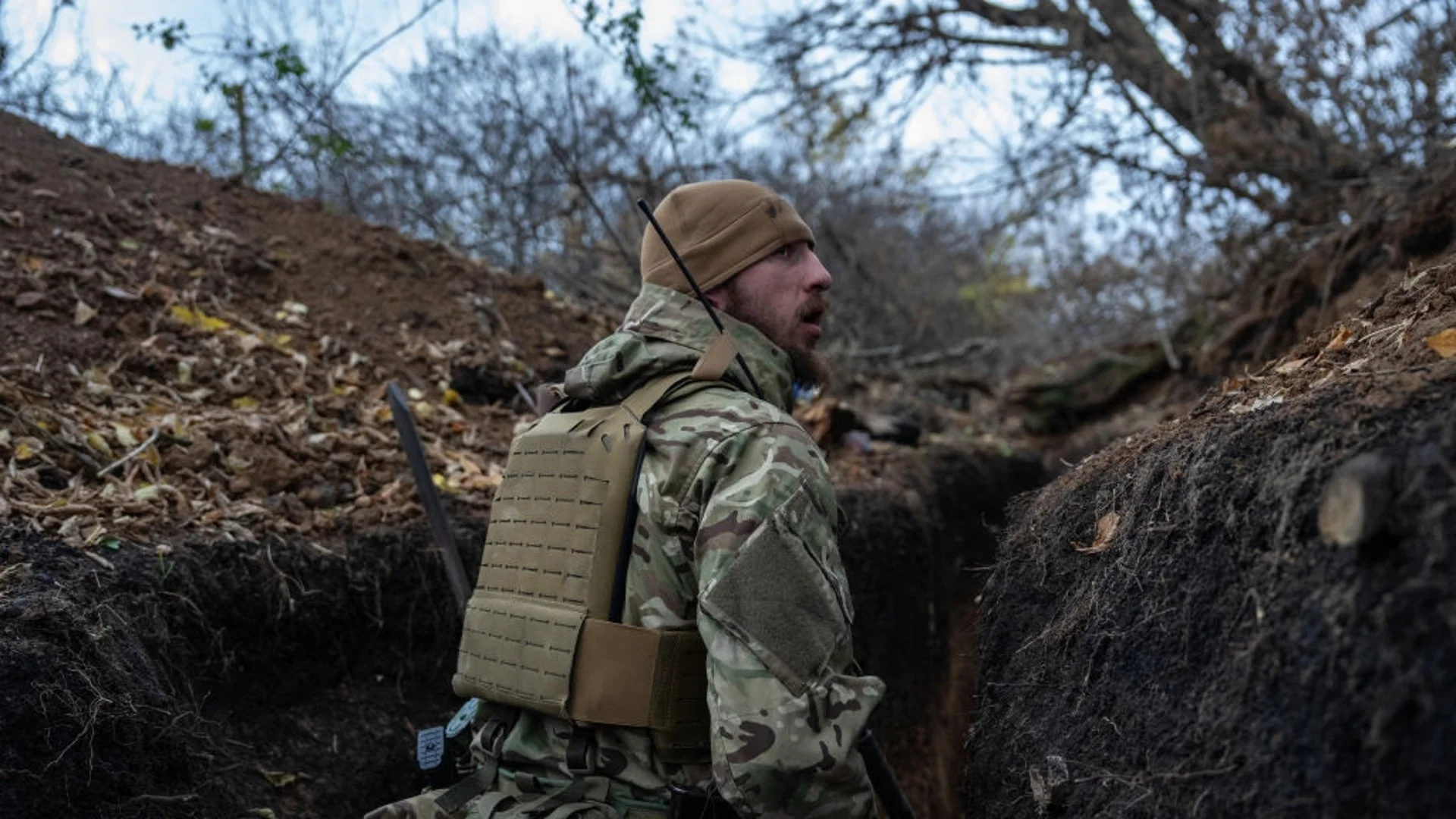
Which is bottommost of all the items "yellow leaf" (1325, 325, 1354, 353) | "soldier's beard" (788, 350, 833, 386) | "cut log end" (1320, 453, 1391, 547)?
"cut log end" (1320, 453, 1391, 547)

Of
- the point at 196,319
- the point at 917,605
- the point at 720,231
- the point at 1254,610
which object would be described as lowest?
the point at 917,605

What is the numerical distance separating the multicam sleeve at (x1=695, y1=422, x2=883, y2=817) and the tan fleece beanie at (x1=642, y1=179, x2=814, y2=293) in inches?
29.3

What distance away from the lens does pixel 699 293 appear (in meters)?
2.93

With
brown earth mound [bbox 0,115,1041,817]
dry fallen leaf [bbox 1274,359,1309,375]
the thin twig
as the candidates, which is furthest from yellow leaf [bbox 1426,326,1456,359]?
the thin twig

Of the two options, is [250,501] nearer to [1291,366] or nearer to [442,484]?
[442,484]

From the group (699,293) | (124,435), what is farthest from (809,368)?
(124,435)

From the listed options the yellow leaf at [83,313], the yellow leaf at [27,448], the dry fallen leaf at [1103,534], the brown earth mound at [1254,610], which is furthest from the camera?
the yellow leaf at [83,313]

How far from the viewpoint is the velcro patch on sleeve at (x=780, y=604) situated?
231 cm

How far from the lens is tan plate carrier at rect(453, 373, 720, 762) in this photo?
2.51 m

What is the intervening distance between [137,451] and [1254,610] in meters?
4.06

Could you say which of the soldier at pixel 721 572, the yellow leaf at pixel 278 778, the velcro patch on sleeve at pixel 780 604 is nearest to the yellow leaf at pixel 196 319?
the yellow leaf at pixel 278 778

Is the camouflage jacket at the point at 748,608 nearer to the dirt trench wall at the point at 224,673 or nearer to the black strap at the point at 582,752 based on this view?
the black strap at the point at 582,752

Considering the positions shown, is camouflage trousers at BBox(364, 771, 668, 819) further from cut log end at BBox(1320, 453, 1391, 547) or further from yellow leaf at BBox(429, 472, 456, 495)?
yellow leaf at BBox(429, 472, 456, 495)

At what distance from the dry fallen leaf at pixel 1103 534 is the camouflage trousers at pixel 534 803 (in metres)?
1.13
